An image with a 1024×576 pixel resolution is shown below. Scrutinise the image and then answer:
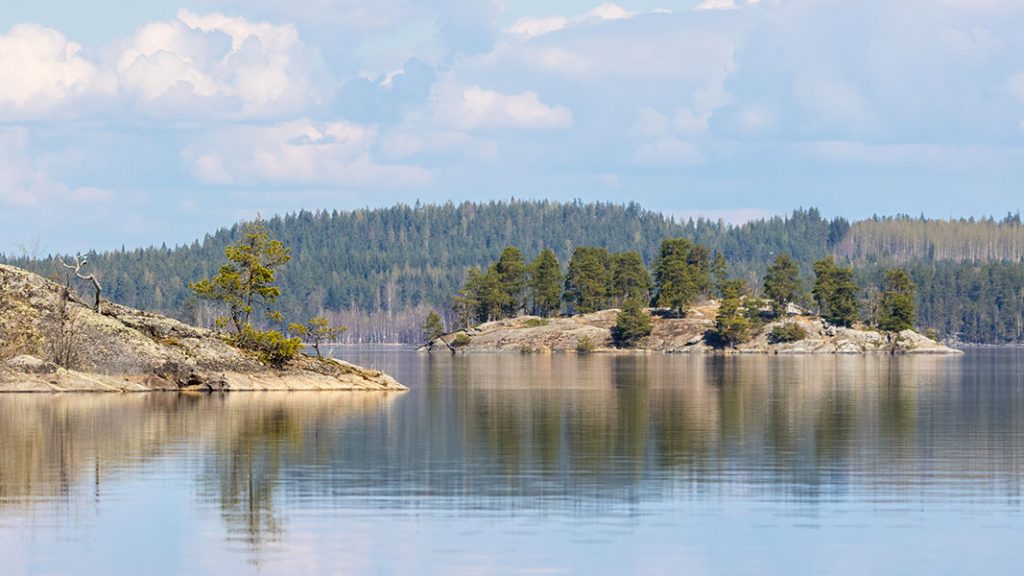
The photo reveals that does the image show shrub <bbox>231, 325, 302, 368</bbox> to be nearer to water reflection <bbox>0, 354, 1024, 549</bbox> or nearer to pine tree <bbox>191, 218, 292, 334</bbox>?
pine tree <bbox>191, 218, 292, 334</bbox>

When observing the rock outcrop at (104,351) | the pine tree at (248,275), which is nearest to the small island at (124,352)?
the rock outcrop at (104,351)

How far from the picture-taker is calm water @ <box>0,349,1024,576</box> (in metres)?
29.7

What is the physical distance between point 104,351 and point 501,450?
115 ft

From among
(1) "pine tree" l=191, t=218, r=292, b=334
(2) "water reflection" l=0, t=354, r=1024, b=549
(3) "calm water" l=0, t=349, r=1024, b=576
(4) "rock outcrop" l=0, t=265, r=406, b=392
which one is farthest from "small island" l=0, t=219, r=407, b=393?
(3) "calm water" l=0, t=349, r=1024, b=576

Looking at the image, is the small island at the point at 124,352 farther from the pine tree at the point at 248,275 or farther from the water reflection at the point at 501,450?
the water reflection at the point at 501,450

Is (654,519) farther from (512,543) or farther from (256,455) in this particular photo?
(256,455)

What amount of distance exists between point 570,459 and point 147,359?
38.7 m

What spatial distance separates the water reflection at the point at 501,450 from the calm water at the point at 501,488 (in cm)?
15

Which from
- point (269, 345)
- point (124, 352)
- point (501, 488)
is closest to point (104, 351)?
point (124, 352)

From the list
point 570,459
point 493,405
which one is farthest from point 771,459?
point 493,405

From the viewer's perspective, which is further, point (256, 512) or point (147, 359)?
point (147, 359)

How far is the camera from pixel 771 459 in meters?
47.7

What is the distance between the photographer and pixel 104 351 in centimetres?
7894

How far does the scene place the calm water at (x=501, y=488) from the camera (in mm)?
29703
